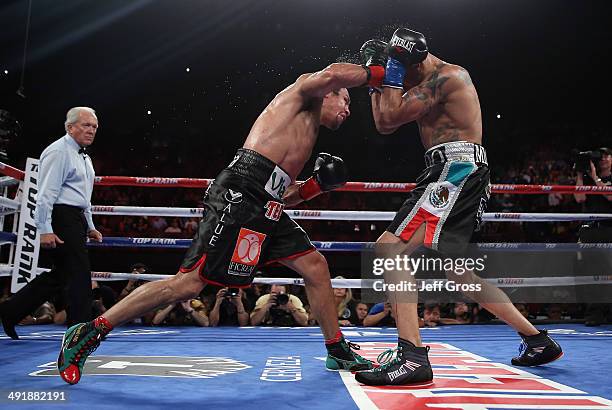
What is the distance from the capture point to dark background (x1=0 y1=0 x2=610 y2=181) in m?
8.21

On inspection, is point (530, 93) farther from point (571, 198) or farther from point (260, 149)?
point (260, 149)

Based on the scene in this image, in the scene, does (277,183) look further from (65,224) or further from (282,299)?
(282,299)

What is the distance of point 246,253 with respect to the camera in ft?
6.30

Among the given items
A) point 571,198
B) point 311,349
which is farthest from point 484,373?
point 571,198

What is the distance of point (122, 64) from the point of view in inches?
388

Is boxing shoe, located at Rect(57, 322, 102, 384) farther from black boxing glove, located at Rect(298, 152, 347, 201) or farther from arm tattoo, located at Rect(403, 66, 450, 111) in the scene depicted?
arm tattoo, located at Rect(403, 66, 450, 111)

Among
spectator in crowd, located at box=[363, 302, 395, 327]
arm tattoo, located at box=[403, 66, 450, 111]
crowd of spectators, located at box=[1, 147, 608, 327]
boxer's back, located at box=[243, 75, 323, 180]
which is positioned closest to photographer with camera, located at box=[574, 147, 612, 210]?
crowd of spectators, located at box=[1, 147, 608, 327]

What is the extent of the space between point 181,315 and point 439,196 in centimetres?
276

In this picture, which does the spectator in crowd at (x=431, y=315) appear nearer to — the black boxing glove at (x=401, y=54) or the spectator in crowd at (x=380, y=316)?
the spectator in crowd at (x=380, y=316)

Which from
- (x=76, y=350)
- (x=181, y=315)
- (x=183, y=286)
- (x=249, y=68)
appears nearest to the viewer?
(x=76, y=350)

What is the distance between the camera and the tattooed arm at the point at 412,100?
1945 millimetres

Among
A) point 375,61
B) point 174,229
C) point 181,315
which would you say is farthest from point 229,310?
point 174,229

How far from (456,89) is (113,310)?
148cm

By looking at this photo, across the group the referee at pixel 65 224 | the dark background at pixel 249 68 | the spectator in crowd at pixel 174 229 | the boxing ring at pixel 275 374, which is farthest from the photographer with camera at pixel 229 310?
the dark background at pixel 249 68
